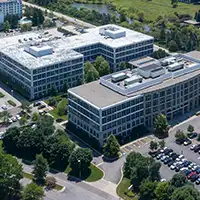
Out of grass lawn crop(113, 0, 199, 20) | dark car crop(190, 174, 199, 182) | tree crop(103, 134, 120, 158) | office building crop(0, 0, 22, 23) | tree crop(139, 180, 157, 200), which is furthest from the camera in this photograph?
grass lawn crop(113, 0, 199, 20)

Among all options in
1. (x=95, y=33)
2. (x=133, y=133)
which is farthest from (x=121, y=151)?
(x=95, y=33)

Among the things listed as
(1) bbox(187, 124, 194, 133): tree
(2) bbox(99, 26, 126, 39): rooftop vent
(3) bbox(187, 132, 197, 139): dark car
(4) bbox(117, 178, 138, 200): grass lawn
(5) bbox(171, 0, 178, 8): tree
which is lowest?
(5) bbox(171, 0, 178, 8): tree

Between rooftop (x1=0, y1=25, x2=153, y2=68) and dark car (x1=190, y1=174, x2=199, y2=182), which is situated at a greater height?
rooftop (x1=0, y1=25, x2=153, y2=68)

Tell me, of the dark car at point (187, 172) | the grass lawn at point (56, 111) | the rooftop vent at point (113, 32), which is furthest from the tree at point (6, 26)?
the dark car at point (187, 172)

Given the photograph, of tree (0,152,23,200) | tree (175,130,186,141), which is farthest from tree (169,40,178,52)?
tree (0,152,23,200)

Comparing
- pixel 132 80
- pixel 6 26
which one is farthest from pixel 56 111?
pixel 6 26

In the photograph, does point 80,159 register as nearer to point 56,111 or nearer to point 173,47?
point 56,111

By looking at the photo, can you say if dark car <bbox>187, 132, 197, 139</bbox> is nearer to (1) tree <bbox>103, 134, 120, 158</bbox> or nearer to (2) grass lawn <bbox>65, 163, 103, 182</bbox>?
(1) tree <bbox>103, 134, 120, 158</bbox>
